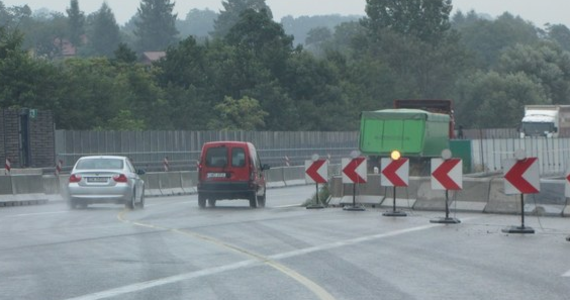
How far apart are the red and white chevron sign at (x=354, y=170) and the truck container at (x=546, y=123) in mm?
46863

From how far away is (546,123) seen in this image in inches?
3098

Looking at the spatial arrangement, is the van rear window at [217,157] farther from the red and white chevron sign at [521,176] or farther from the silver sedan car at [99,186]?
the red and white chevron sign at [521,176]

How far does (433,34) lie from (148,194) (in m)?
88.6

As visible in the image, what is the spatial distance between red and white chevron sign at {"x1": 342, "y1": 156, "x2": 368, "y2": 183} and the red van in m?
2.94

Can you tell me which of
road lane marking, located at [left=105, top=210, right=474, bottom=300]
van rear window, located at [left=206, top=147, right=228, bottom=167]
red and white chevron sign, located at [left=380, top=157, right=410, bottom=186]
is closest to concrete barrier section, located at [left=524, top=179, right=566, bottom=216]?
red and white chevron sign, located at [left=380, top=157, right=410, bottom=186]

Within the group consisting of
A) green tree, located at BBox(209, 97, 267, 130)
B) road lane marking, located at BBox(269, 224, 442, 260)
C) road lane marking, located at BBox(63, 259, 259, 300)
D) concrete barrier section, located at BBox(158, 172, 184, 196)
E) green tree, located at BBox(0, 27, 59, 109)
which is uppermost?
green tree, located at BBox(0, 27, 59, 109)

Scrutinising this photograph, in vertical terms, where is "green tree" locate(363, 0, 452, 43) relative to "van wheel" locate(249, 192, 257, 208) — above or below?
above

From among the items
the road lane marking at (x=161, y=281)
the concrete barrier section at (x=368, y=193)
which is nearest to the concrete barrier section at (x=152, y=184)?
the concrete barrier section at (x=368, y=193)

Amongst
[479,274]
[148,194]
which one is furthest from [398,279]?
[148,194]

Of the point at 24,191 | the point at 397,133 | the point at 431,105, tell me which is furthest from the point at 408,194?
the point at 431,105

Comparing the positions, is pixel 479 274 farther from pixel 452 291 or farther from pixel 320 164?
pixel 320 164

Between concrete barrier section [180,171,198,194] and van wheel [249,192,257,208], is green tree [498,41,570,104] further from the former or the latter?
van wheel [249,192,257,208]

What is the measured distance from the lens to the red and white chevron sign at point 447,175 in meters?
27.9

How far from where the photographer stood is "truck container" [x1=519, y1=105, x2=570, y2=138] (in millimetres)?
78438
